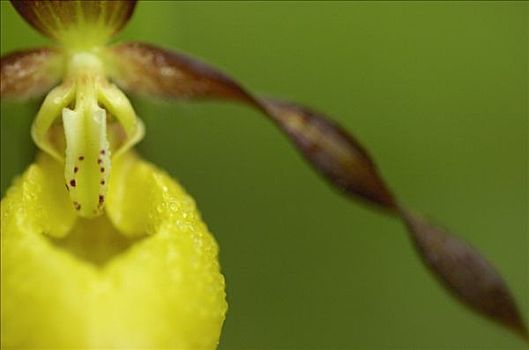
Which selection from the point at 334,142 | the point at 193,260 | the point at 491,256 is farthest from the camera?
the point at 491,256

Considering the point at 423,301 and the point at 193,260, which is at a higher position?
the point at 193,260

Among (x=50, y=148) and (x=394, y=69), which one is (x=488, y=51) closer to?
(x=394, y=69)

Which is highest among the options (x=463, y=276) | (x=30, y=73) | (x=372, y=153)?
(x=30, y=73)

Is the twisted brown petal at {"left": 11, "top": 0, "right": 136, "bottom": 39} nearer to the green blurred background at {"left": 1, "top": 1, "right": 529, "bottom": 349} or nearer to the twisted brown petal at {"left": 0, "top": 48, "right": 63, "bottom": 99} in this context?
the twisted brown petal at {"left": 0, "top": 48, "right": 63, "bottom": 99}

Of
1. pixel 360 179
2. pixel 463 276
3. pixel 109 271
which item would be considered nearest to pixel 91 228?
pixel 109 271

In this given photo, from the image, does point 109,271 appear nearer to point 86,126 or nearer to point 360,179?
point 86,126

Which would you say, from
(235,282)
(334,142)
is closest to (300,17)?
(235,282)
